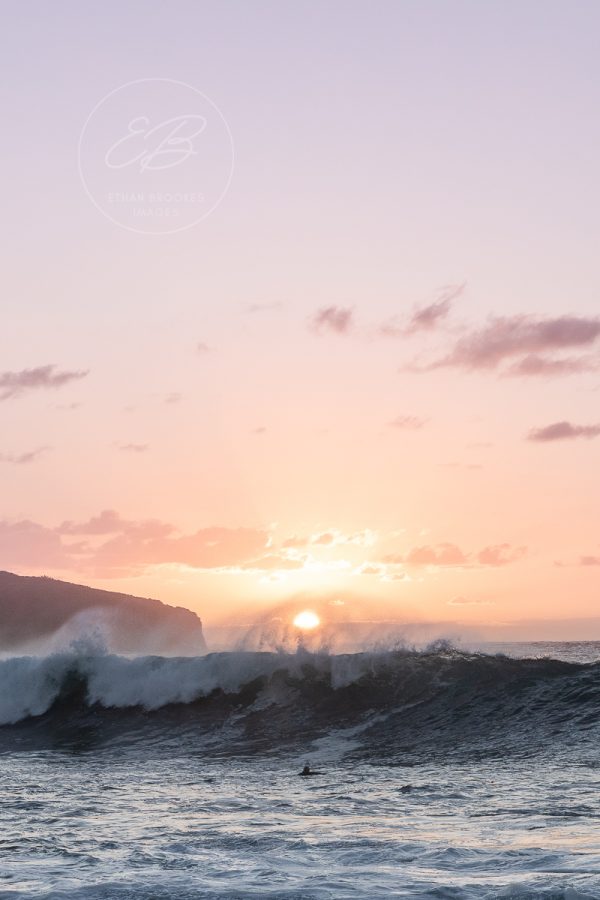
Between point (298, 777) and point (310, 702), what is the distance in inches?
365

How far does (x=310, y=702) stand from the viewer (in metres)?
29.7

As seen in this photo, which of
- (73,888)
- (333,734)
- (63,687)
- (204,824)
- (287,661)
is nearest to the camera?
(73,888)

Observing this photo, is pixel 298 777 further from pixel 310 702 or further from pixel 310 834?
pixel 310 702

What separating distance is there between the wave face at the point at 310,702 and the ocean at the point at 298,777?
0.08 metres

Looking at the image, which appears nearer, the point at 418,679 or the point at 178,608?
the point at 418,679

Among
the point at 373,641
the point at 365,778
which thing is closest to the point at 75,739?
the point at 373,641

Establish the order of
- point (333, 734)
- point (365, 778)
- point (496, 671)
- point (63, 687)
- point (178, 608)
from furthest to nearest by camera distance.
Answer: point (178, 608) → point (63, 687) → point (496, 671) → point (333, 734) → point (365, 778)

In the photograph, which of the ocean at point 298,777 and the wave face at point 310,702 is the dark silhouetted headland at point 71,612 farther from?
the ocean at point 298,777

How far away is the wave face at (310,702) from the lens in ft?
79.9

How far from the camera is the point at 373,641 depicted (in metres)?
33.0

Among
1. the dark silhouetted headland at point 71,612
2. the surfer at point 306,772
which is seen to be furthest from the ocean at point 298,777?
the dark silhouetted headland at point 71,612

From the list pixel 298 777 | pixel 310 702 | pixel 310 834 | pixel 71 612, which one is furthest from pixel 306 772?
pixel 71 612

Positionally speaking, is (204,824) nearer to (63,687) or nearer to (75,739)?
(75,739)

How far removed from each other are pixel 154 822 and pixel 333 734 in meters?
11.3
